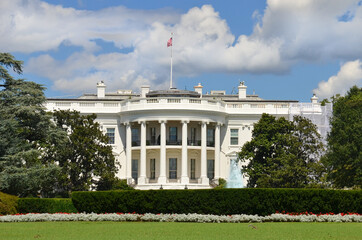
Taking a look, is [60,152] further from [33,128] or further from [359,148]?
[359,148]

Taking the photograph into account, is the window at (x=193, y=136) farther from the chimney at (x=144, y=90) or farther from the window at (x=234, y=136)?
the chimney at (x=144, y=90)

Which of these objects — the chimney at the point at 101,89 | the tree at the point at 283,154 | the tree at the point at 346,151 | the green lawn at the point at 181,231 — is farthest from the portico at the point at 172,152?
the green lawn at the point at 181,231

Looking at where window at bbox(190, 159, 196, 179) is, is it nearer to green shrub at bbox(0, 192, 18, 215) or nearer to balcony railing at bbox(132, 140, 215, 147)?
balcony railing at bbox(132, 140, 215, 147)

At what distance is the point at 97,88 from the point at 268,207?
4546 centimetres

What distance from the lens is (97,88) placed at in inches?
2975

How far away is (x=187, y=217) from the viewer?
3183cm

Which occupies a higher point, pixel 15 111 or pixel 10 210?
pixel 15 111

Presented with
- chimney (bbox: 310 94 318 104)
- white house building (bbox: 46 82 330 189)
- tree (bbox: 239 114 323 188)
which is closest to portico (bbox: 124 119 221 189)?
white house building (bbox: 46 82 330 189)

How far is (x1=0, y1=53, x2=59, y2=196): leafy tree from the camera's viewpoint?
3928cm

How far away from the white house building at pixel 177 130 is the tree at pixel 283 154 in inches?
336

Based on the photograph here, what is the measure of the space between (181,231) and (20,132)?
20151 millimetres

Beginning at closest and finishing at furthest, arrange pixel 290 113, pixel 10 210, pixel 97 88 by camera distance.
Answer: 1. pixel 10 210
2. pixel 290 113
3. pixel 97 88

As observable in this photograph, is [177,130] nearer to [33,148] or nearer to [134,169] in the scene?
[134,169]

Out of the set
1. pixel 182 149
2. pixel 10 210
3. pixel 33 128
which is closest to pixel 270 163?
pixel 182 149
